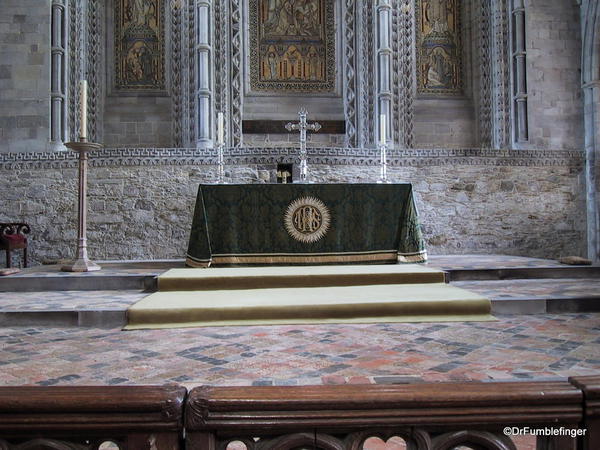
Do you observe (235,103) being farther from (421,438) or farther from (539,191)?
(421,438)

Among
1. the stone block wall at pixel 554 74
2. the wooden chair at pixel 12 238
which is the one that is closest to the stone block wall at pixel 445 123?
the stone block wall at pixel 554 74

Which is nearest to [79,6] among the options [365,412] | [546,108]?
[546,108]

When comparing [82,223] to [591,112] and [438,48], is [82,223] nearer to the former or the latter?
[438,48]

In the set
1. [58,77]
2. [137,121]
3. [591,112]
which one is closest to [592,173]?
[591,112]

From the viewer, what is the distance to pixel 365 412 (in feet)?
2.60

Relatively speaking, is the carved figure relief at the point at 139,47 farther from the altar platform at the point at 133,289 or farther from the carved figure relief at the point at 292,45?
the altar platform at the point at 133,289

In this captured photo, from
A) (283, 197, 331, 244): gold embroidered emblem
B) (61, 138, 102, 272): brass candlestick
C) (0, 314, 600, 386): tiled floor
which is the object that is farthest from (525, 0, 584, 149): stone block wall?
(61, 138, 102, 272): brass candlestick

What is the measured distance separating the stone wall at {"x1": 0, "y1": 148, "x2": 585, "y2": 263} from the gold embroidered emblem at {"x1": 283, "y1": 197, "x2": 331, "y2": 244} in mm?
2258

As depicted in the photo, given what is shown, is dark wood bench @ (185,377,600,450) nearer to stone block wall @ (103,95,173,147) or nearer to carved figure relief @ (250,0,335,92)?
stone block wall @ (103,95,173,147)

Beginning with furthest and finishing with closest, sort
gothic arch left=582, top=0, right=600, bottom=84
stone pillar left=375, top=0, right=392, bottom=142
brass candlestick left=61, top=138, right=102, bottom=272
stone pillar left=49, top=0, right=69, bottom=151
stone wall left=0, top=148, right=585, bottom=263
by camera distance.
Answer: stone pillar left=375, top=0, right=392, bottom=142 → gothic arch left=582, top=0, right=600, bottom=84 → stone pillar left=49, top=0, right=69, bottom=151 → stone wall left=0, top=148, right=585, bottom=263 → brass candlestick left=61, top=138, right=102, bottom=272

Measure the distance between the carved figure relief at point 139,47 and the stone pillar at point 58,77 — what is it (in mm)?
1091

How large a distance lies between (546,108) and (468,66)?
177 cm

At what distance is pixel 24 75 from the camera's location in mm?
8102

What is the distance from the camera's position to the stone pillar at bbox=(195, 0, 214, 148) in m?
Result: 8.62
